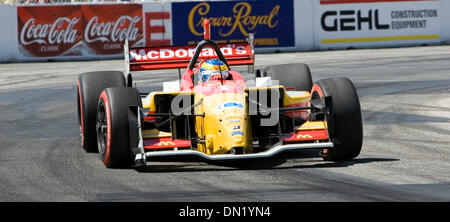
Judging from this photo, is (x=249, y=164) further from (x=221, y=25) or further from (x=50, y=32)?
(x=221, y=25)

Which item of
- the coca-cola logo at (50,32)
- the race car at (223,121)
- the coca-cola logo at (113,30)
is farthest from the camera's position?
the coca-cola logo at (113,30)

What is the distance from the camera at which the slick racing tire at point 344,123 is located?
30.8 feet

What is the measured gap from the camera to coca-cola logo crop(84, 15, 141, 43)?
29031 millimetres

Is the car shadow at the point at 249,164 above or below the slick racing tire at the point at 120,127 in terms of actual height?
below

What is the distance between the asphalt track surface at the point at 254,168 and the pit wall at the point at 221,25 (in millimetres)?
10904

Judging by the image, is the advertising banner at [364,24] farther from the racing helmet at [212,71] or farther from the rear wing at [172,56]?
the racing helmet at [212,71]

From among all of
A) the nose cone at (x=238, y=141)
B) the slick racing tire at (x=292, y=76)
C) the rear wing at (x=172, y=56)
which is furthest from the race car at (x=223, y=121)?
the rear wing at (x=172, y=56)

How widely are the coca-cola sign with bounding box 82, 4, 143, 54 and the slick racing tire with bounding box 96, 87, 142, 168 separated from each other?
64.6 ft

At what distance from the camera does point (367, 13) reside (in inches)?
1201

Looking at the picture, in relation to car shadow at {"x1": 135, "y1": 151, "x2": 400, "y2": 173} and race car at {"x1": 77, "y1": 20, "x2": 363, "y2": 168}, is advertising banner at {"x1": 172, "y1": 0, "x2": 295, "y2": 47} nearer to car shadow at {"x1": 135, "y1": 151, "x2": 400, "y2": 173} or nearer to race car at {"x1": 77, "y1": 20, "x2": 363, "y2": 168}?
race car at {"x1": 77, "y1": 20, "x2": 363, "y2": 168}

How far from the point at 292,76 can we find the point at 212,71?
6.51 ft

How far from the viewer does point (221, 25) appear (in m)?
30.0

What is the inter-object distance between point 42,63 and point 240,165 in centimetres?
1966
